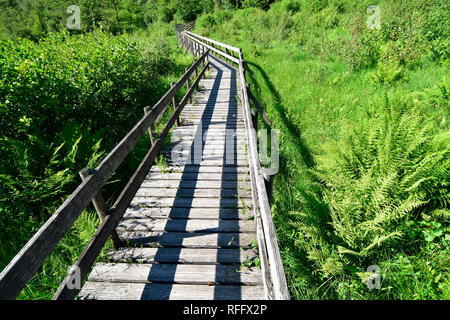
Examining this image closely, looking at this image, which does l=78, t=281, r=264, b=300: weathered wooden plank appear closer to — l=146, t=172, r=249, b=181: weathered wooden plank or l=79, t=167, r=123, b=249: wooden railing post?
l=79, t=167, r=123, b=249: wooden railing post

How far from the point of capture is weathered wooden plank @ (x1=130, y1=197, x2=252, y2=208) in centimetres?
361

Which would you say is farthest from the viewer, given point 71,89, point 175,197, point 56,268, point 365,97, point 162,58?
point 162,58

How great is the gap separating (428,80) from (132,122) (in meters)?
9.32

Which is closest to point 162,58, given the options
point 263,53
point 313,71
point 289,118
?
point 263,53

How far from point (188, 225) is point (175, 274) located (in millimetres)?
790

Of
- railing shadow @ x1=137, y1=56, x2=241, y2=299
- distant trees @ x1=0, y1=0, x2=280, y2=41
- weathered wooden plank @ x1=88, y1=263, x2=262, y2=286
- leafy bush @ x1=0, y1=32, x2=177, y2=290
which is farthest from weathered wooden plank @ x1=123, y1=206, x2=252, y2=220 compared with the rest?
distant trees @ x1=0, y1=0, x2=280, y2=41

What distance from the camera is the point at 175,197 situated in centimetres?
383

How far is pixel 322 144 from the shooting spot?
3.86 metres

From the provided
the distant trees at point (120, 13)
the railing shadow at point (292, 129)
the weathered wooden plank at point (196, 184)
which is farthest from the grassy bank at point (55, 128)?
the distant trees at point (120, 13)

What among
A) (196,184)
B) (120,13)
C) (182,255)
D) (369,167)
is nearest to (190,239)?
(182,255)

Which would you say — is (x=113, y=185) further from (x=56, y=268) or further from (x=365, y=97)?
(x=365, y=97)

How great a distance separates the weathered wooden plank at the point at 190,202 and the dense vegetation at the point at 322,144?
2.06 feet

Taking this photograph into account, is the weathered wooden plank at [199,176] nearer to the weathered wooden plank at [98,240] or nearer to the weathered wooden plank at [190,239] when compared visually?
the weathered wooden plank at [98,240]

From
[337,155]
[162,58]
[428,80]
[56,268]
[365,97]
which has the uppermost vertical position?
[162,58]
